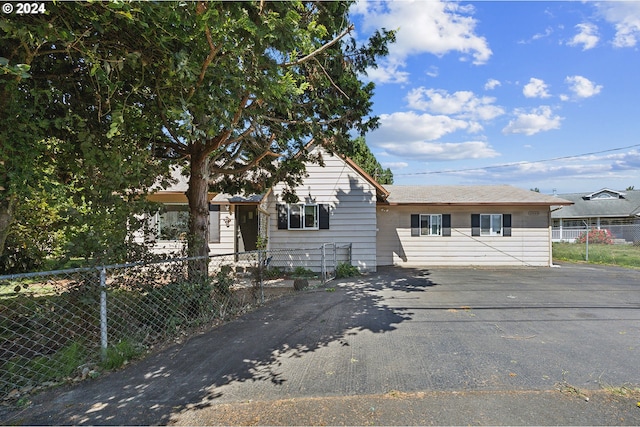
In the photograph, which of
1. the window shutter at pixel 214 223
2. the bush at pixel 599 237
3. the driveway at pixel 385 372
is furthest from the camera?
the bush at pixel 599 237

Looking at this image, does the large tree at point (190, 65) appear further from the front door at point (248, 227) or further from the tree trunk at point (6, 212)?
the front door at point (248, 227)

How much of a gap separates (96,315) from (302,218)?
333 inches

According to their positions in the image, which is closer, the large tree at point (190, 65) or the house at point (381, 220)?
the large tree at point (190, 65)

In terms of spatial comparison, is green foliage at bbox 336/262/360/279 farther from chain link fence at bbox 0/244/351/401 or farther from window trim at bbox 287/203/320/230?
chain link fence at bbox 0/244/351/401

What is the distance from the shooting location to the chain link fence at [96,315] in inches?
137

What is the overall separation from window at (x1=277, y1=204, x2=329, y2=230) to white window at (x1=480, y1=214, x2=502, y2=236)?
266 inches

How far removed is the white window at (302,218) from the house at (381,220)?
4 centimetres

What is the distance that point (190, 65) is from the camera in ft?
10.8

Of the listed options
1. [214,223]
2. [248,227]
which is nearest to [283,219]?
[248,227]

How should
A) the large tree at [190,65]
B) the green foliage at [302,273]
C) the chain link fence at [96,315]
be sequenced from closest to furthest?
the large tree at [190,65], the chain link fence at [96,315], the green foliage at [302,273]

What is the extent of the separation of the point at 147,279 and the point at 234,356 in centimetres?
172

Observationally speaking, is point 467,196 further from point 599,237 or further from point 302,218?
point 599,237

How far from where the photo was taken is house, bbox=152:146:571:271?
474 inches

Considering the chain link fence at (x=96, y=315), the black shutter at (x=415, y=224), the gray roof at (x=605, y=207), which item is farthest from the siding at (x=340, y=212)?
the gray roof at (x=605, y=207)
